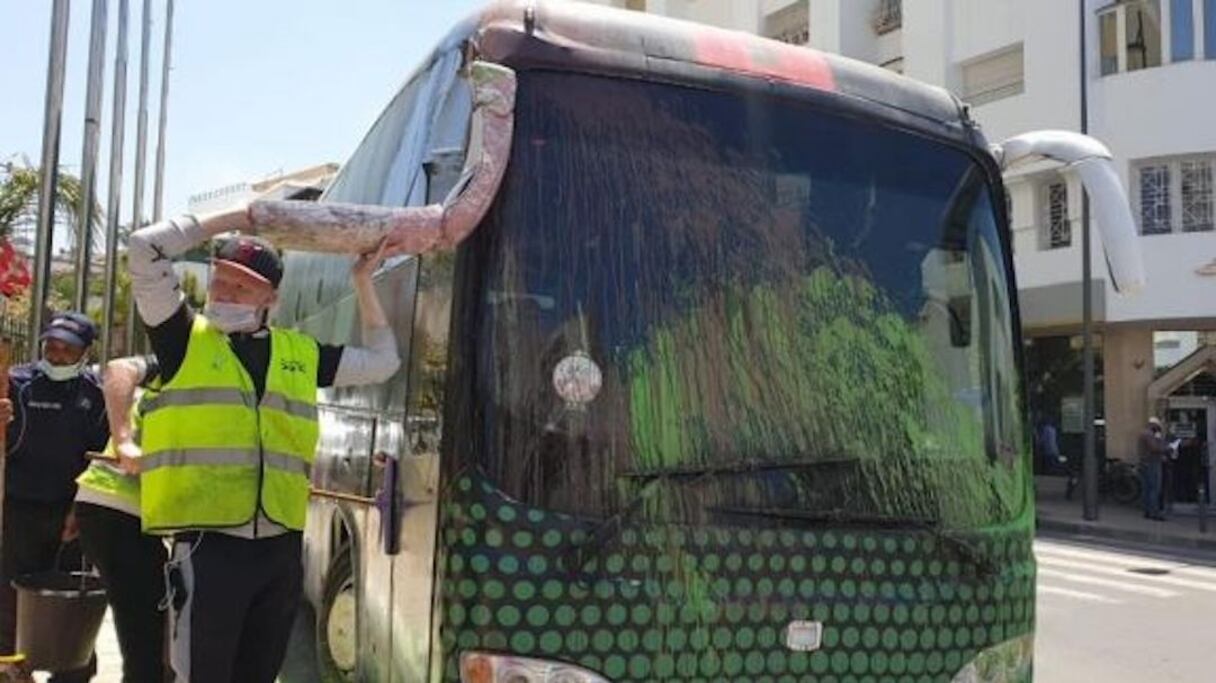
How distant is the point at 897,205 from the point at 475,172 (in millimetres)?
1400

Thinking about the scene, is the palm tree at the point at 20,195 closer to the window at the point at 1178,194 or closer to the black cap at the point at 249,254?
the black cap at the point at 249,254

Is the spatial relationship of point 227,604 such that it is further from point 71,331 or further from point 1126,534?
point 1126,534

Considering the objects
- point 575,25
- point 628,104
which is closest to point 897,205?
point 628,104

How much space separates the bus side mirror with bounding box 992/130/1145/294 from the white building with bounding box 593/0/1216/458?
18694 millimetres

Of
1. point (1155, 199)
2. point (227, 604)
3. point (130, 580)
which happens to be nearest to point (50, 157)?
point (130, 580)

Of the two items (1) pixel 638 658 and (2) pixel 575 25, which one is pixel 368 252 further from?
(1) pixel 638 658

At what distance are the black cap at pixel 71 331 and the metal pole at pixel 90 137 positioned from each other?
5.87 metres

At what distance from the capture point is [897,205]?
371 centimetres

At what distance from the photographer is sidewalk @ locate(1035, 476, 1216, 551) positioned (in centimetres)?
1748

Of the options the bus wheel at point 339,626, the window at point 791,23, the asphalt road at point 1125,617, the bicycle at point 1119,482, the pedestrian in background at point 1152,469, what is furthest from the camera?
the window at point 791,23

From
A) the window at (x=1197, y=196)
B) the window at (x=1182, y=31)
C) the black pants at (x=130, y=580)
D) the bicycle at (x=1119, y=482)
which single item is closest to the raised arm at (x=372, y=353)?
the black pants at (x=130, y=580)

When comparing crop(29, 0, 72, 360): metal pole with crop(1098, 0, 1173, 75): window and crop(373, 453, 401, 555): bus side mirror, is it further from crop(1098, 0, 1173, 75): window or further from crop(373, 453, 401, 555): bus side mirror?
crop(1098, 0, 1173, 75): window

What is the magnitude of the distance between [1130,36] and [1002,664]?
21.6m

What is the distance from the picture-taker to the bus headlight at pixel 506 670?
294 cm
